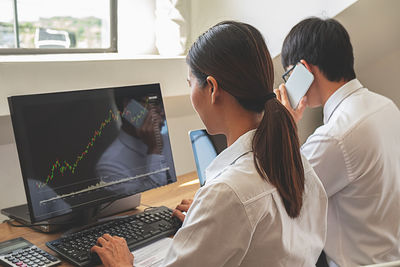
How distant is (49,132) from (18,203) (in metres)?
0.49

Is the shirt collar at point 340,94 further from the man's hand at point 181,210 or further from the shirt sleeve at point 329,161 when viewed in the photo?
the man's hand at point 181,210

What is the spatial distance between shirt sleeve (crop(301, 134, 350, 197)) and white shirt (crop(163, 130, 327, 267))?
51cm

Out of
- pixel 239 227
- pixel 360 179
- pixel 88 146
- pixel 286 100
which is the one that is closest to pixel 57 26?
pixel 88 146

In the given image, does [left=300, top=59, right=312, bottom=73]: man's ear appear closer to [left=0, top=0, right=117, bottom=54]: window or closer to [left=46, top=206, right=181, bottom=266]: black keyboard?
[left=46, top=206, right=181, bottom=266]: black keyboard

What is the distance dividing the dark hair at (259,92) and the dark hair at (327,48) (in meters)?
0.66

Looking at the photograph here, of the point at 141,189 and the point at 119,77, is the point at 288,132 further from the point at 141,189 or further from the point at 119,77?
the point at 119,77

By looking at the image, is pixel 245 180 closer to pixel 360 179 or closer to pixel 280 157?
pixel 280 157

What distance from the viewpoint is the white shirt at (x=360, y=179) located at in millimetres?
1554

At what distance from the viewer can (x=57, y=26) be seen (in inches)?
85.8

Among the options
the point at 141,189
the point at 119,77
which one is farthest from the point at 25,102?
the point at 119,77

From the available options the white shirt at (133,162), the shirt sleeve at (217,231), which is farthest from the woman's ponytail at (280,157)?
the white shirt at (133,162)

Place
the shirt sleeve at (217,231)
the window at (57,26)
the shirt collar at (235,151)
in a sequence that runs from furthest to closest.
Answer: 1. the window at (57,26)
2. the shirt collar at (235,151)
3. the shirt sleeve at (217,231)

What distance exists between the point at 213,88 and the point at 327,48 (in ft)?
2.45

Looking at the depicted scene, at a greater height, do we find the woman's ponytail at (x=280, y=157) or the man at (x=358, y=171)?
the woman's ponytail at (x=280, y=157)
